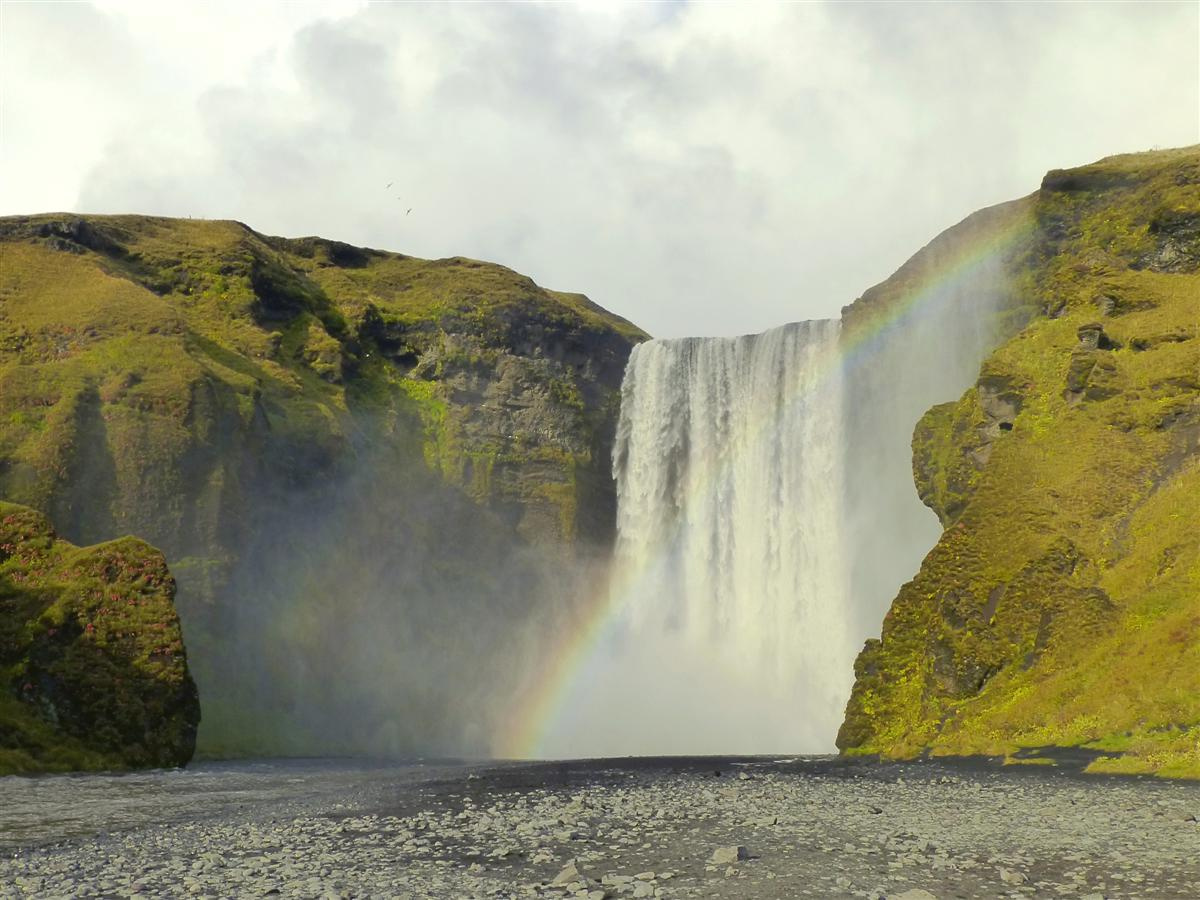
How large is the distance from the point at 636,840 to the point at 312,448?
59130 mm

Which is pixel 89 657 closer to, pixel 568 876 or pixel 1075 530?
pixel 568 876

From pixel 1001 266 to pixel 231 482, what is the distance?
1927 inches

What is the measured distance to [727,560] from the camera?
7462 centimetres

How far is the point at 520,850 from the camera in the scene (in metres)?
17.2

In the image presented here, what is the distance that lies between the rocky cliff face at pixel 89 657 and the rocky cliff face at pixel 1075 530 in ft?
92.0

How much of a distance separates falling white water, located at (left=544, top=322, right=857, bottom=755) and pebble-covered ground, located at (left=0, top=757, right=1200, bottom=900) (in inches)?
1424

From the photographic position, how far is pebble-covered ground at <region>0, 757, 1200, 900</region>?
45.9 feet

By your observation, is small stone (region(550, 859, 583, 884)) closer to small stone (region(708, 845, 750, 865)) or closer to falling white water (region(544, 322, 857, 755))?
small stone (region(708, 845, 750, 865))

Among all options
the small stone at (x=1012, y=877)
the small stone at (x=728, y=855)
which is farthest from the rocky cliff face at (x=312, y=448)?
the small stone at (x=1012, y=877)

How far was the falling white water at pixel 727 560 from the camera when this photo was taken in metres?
66.8

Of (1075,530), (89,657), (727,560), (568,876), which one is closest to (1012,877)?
(568,876)

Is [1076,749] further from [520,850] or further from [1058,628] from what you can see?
[520,850]

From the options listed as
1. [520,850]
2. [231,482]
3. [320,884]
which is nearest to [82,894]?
[320,884]

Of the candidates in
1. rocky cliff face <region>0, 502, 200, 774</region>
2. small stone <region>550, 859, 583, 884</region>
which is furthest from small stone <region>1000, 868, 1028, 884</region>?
rocky cliff face <region>0, 502, 200, 774</region>
